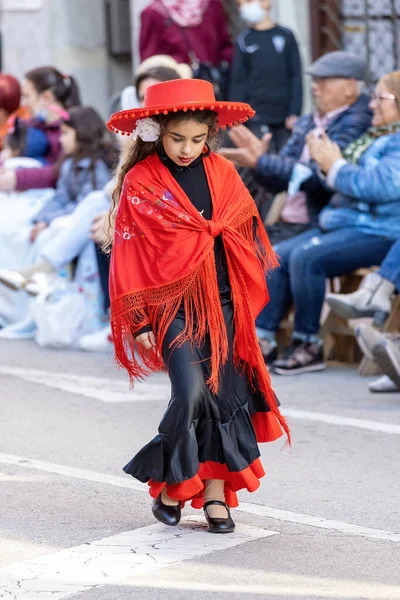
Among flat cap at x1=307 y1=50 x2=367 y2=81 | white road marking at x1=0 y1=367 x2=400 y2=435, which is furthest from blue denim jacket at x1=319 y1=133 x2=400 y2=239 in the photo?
white road marking at x1=0 y1=367 x2=400 y2=435

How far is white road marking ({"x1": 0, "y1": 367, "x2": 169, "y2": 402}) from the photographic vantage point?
26.0 feet

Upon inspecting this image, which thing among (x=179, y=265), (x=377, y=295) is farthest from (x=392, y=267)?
(x=179, y=265)

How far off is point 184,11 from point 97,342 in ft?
11.9

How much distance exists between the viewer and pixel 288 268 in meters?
8.77

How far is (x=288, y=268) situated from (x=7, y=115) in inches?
166

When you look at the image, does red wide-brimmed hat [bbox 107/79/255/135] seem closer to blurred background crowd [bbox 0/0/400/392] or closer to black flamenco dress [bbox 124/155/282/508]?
black flamenco dress [bbox 124/155/282/508]

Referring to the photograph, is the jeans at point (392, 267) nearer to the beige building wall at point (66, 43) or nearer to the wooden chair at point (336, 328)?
the wooden chair at point (336, 328)

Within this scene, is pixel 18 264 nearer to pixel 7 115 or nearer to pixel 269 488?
pixel 7 115

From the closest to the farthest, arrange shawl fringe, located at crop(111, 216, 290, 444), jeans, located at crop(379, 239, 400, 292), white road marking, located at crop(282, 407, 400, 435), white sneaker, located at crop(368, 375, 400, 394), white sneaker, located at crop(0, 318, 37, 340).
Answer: shawl fringe, located at crop(111, 216, 290, 444), white road marking, located at crop(282, 407, 400, 435), white sneaker, located at crop(368, 375, 400, 394), jeans, located at crop(379, 239, 400, 292), white sneaker, located at crop(0, 318, 37, 340)

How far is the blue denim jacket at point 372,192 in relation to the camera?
8273 millimetres

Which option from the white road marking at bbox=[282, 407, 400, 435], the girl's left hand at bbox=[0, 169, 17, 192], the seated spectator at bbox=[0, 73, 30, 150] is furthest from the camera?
the seated spectator at bbox=[0, 73, 30, 150]

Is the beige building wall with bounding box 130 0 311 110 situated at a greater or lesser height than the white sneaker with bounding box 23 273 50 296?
greater

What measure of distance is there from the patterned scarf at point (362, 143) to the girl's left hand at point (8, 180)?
127 inches

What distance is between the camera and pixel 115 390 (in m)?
8.15
